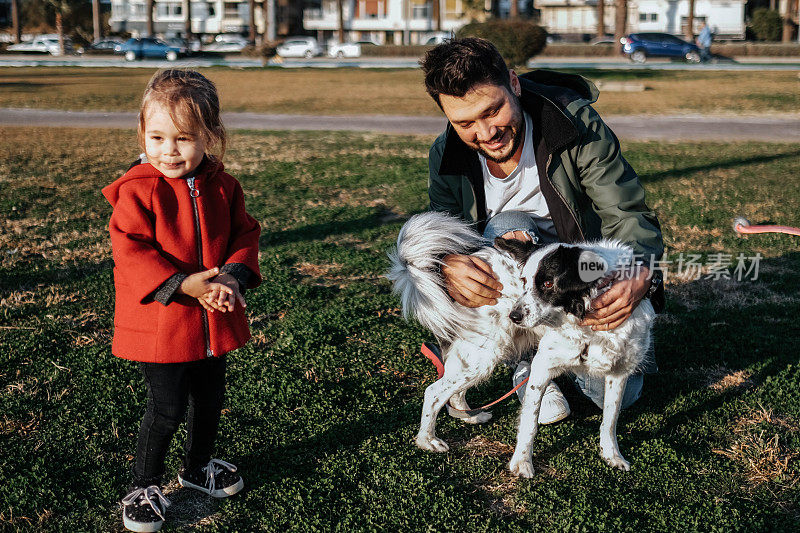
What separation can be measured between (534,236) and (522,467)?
3.64 feet

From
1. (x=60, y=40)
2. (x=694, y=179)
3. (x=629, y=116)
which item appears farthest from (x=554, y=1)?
(x=694, y=179)

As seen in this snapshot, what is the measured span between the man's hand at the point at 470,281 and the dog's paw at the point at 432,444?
731 mm

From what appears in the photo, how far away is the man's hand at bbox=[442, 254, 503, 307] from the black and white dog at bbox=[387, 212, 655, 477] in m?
0.03

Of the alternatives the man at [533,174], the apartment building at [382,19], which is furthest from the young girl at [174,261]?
the apartment building at [382,19]

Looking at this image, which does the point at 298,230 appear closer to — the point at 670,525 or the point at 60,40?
the point at 670,525

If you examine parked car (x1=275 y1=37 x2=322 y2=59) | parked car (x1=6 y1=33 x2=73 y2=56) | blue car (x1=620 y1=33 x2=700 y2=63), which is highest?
parked car (x1=6 y1=33 x2=73 y2=56)

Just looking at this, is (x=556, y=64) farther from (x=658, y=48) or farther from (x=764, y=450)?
(x=764, y=450)

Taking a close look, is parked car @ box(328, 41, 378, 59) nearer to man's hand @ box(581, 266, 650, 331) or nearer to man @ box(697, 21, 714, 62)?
man @ box(697, 21, 714, 62)

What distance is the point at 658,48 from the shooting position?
40.2 m

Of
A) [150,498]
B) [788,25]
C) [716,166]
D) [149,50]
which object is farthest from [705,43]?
[150,498]

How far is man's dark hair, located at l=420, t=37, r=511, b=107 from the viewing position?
2914mm

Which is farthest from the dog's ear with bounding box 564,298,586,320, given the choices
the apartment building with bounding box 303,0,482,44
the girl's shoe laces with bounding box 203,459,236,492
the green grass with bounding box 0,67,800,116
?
the apartment building with bounding box 303,0,482,44

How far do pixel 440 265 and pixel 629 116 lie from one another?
1461 cm

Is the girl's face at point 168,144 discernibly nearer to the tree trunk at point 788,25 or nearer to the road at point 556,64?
the road at point 556,64
